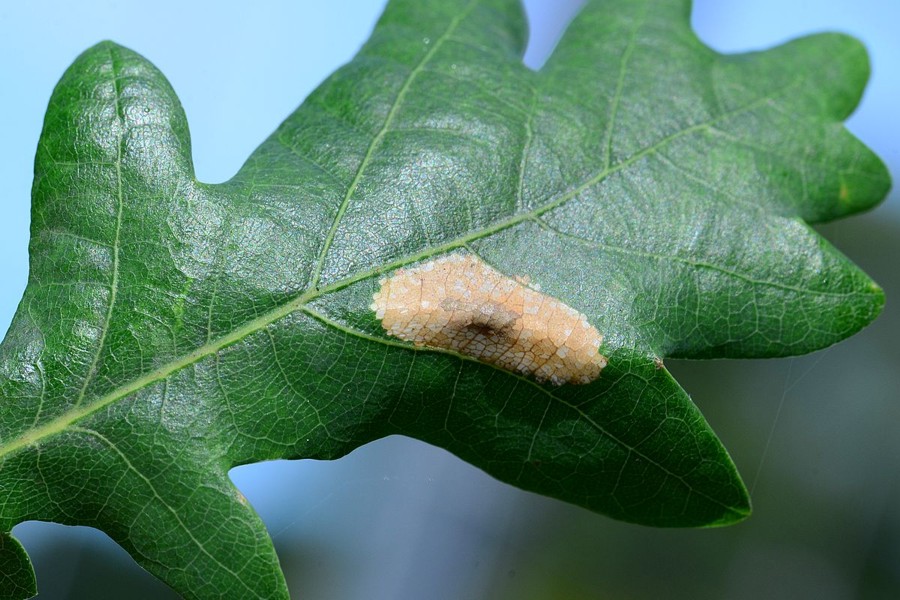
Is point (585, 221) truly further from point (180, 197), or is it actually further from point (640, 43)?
point (180, 197)

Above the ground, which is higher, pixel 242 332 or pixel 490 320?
pixel 490 320

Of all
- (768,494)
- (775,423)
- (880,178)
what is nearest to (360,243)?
(880,178)

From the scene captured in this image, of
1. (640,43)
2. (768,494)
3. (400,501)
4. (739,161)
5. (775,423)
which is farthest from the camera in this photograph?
(768,494)

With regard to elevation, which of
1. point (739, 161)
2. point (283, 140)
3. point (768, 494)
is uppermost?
point (739, 161)

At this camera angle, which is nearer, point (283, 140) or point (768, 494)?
point (283, 140)

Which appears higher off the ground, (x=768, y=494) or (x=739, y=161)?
(x=739, y=161)

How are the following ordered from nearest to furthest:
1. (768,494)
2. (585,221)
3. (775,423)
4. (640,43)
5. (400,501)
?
(585,221)
(640,43)
(400,501)
(775,423)
(768,494)
